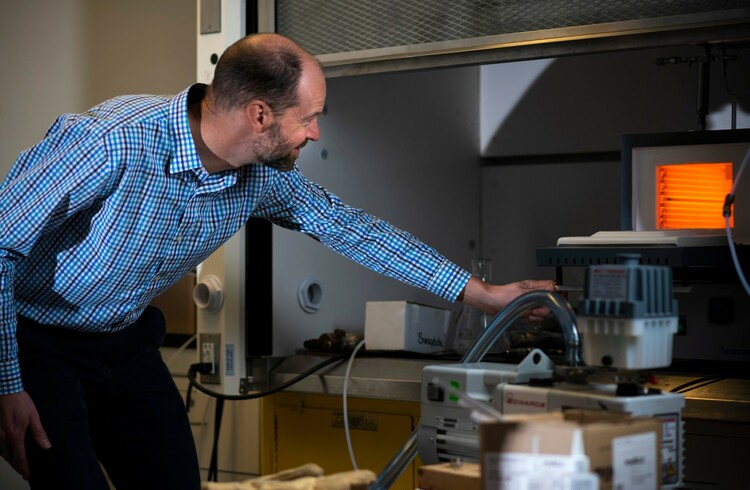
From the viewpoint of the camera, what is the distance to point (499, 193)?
320 centimetres

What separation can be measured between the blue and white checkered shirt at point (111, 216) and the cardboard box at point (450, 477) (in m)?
0.70

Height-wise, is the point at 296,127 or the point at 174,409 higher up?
the point at 296,127

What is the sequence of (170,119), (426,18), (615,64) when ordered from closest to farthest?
(170,119) → (426,18) → (615,64)

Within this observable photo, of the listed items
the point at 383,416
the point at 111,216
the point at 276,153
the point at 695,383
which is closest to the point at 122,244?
the point at 111,216

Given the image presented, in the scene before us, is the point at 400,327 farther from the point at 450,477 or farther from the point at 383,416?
the point at 450,477

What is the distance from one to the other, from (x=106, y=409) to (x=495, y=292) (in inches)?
30.3

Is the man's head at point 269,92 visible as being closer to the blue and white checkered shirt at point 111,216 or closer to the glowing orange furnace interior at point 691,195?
the blue and white checkered shirt at point 111,216

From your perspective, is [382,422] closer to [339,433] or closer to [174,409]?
[339,433]

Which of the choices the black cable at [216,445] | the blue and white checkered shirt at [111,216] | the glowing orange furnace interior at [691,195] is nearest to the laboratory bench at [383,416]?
the black cable at [216,445]

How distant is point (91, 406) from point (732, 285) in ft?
4.21

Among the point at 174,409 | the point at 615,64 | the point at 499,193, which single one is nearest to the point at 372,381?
the point at 174,409

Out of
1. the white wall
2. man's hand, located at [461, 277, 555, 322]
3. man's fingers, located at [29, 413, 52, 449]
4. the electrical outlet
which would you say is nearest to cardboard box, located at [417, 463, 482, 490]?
man's hand, located at [461, 277, 555, 322]

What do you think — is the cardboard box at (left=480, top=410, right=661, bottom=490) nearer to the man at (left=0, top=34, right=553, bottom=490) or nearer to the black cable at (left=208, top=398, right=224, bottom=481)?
the man at (left=0, top=34, right=553, bottom=490)

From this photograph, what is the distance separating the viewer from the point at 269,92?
1.65m
